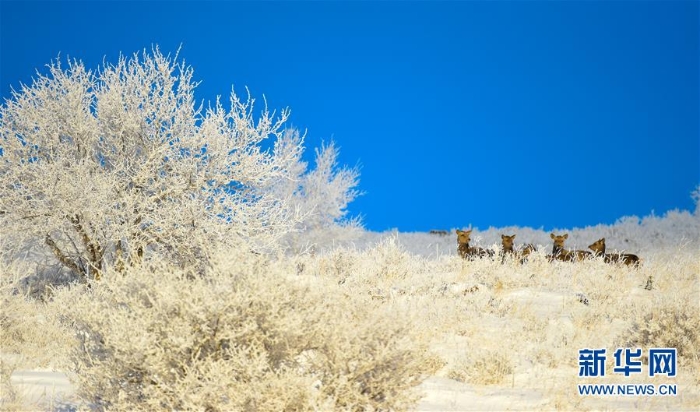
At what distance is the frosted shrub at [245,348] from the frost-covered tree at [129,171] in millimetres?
5863

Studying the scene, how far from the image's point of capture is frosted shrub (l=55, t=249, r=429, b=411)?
16.0ft

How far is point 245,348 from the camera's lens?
5.04m

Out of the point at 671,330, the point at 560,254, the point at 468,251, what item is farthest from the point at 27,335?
the point at 560,254

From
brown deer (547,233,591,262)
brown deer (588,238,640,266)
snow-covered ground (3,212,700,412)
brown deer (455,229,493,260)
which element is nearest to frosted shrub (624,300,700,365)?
snow-covered ground (3,212,700,412)

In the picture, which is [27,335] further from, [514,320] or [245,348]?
[514,320]

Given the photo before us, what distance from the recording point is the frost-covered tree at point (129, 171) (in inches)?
453

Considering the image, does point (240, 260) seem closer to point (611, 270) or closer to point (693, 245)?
point (611, 270)

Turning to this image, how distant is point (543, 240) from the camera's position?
2606cm

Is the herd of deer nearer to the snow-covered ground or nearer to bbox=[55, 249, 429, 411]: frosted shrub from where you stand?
the snow-covered ground

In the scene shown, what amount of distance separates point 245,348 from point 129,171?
803 cm

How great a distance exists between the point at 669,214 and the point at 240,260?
2754 centimetres

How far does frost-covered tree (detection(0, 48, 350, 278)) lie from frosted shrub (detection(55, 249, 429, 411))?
19.2 ft

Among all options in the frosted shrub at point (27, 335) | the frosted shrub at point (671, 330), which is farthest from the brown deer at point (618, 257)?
the frosted shrub at point (27, 335)

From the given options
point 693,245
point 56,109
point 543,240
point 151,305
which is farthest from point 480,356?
point 543,240
